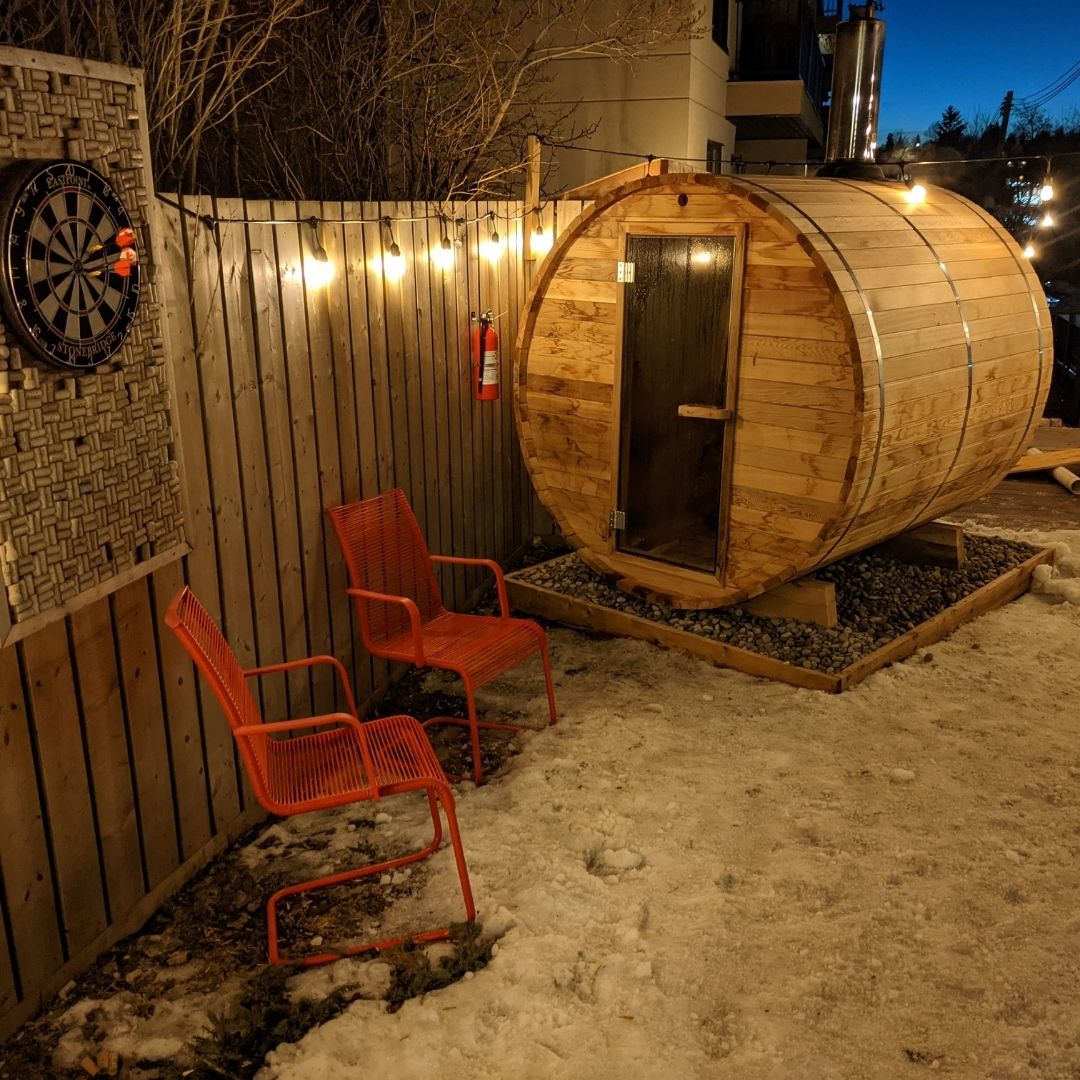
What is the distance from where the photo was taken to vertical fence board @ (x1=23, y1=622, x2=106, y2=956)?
2863 mm

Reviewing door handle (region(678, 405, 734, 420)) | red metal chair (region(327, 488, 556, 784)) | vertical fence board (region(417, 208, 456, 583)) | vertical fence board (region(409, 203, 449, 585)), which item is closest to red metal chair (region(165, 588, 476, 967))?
red metal chair (region(327, 488, 556, 784))

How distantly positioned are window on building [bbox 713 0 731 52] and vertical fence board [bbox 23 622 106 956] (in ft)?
33.3

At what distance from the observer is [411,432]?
531 centimetres

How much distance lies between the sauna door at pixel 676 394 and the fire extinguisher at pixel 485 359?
74 centimetres

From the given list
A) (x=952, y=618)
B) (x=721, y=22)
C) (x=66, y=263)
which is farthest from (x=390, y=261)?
(x=721, y=22)

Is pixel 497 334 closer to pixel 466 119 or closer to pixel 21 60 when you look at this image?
pixel 466 119

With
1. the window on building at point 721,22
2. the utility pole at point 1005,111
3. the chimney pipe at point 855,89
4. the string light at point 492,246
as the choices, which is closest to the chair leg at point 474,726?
the string light at point 492,246

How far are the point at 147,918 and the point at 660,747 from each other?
2197mm

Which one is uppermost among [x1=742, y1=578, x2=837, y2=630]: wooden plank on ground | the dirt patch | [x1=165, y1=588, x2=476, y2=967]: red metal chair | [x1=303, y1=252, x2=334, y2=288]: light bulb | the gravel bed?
[x1=303, y1=252, x2=334, y2=288]: light bulb

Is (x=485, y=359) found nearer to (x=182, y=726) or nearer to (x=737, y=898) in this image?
(x=182, y=726)

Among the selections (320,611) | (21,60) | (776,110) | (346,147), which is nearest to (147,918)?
(320,611)

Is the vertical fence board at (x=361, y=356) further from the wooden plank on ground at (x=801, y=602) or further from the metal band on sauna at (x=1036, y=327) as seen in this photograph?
the metal band on sauna at (x=1036, y=327)

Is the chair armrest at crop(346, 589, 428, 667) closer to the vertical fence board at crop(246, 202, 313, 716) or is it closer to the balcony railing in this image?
the vertical fence board at crop(246, 202, 313, 716)

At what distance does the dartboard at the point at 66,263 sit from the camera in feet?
8.25
